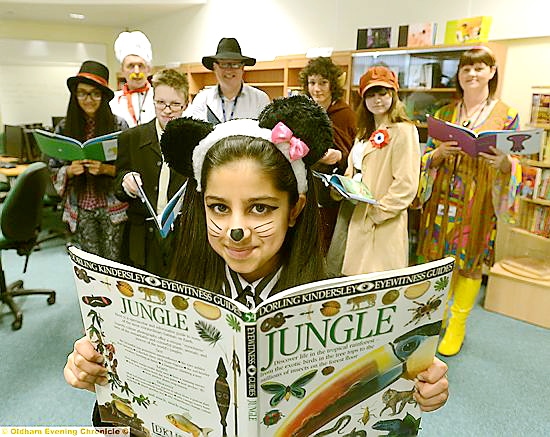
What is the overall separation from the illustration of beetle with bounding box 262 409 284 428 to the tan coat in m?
1.66

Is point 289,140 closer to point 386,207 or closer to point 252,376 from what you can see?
point 252,376

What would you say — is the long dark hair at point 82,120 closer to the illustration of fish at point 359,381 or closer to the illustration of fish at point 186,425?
the illustration of fish at point 186,425

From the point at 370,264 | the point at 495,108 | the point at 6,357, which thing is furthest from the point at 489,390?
the point at 6,357

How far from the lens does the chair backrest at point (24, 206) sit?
8.24 ft

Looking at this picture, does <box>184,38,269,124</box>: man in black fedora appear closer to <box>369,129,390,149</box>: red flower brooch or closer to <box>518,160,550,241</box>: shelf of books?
<box>369,129,390,149</box>: red flower brooch

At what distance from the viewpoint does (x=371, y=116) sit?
7.66 feet

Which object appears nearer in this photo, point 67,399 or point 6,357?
point 67,399

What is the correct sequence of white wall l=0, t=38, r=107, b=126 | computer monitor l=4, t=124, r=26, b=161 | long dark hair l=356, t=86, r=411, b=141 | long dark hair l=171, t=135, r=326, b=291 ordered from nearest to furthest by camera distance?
long dark hair l=171, t=135, r=326, b=291 < long dark hair l=356, t=86, r=411, b=141 < computer monitor l=4, t=124, r=26, b=161 < white wall l=0, t=38, r=107, b=126

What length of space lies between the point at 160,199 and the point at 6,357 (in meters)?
1.26

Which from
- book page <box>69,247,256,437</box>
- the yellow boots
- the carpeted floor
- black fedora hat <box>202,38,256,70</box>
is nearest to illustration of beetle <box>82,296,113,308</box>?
book page <box>69,247,256,437</box>

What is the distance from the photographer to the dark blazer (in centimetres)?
218

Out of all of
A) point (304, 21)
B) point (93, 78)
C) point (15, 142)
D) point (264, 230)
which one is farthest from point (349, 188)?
point (15, 142)

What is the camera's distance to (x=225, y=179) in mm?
874

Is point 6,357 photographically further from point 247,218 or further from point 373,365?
point 373,365
